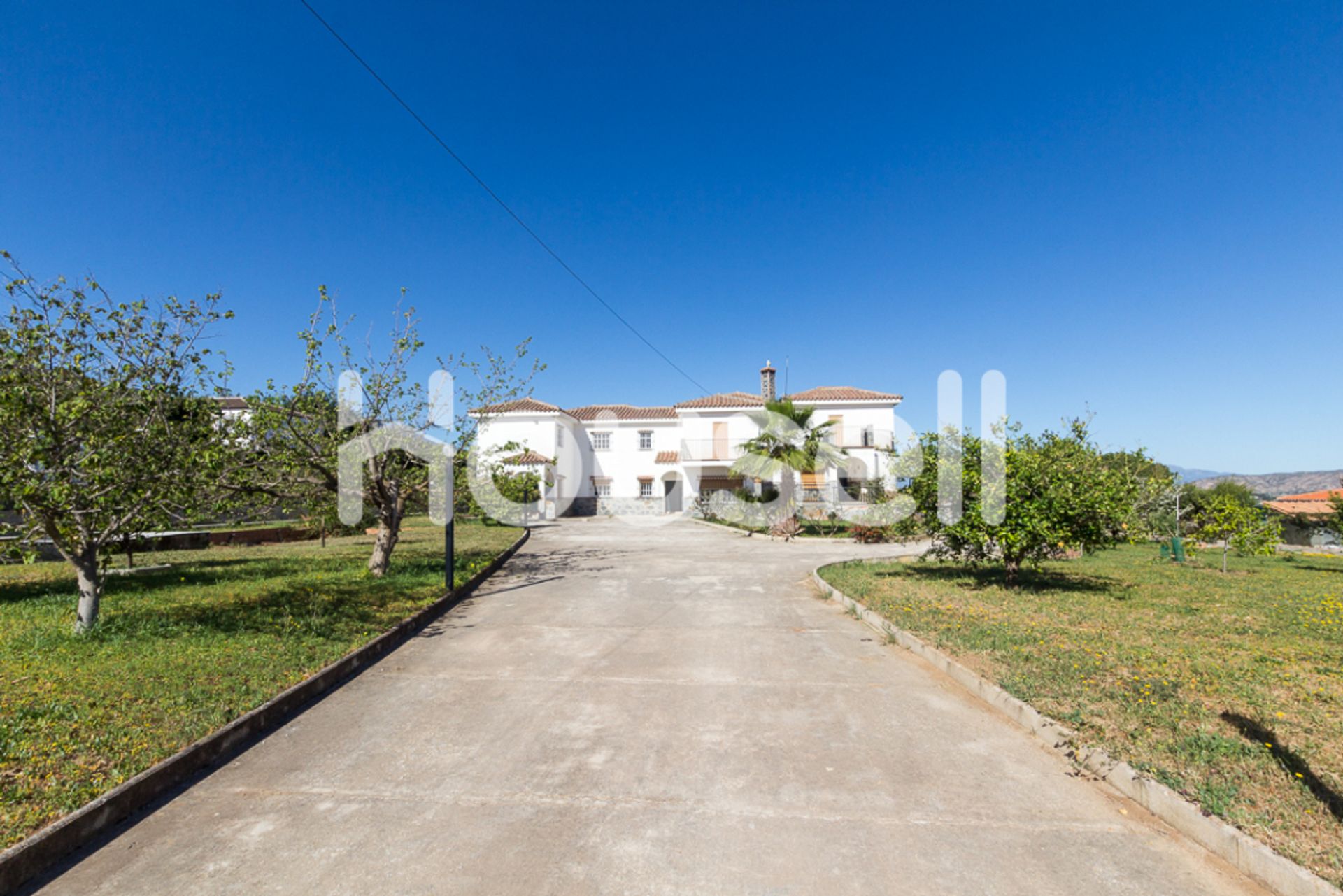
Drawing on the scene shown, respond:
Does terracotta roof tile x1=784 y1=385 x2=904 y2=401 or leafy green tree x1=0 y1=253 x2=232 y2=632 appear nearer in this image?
leafy green tree x1=0 y1=253 x2=232 y2=632

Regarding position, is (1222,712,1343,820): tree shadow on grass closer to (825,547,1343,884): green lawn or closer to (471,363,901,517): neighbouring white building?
(825,547,1343,884): green lawn

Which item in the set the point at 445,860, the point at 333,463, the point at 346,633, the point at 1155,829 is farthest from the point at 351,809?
the point at 333,463

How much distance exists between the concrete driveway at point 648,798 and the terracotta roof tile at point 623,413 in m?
32.6

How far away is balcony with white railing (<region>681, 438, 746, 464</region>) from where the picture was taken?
117 ft

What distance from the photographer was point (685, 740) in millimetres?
4496

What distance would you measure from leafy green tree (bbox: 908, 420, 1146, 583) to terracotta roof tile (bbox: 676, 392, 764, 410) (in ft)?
85.6

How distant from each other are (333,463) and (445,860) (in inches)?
357

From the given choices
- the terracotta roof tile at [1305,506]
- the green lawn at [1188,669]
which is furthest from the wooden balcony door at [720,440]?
the terracotta roof tile at [1305,506]

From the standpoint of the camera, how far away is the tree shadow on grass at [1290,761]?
3254 mm

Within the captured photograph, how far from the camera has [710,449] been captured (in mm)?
36219

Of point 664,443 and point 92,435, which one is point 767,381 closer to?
point 664,443

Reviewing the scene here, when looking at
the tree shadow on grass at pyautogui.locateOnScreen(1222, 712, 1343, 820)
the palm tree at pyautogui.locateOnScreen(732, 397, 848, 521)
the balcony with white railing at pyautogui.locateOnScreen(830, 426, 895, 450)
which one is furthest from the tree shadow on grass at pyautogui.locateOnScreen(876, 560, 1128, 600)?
the balcony with white railing at pyautogui.locateOnScreen(830, 426, 895, 450)

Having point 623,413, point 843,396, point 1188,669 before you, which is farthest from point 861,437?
point 1188,669

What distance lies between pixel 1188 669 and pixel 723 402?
31819 millimetres
